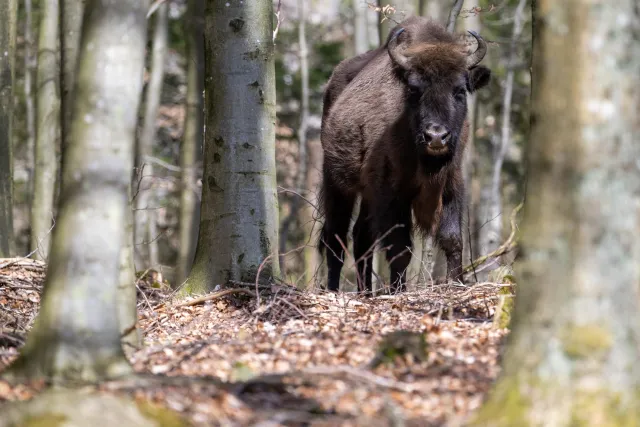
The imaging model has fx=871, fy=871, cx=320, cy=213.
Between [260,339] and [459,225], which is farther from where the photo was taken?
[459,225]

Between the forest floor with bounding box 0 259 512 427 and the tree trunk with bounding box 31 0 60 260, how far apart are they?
4.48m

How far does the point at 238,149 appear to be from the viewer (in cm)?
768

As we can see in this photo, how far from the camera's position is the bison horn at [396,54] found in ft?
30.1

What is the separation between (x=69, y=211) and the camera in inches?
175

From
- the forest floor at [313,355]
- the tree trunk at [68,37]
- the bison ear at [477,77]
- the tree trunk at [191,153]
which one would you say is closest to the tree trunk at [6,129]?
the tree trunk at [68,37]

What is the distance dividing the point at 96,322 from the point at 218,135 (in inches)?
140

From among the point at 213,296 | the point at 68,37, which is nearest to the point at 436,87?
the point at 213,296

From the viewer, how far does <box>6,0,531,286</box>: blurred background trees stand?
683 inches

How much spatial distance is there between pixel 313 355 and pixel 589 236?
2.07 metres

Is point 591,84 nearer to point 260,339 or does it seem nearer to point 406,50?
point 260,339

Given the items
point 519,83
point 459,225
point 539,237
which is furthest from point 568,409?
point 519,83

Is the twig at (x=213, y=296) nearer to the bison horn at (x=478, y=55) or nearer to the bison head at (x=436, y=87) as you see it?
the bison head at (x=436, y=87)

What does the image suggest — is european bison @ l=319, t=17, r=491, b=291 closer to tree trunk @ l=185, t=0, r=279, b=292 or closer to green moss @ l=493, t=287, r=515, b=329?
tree trunk @ l=185, t=0, r=279, b=292

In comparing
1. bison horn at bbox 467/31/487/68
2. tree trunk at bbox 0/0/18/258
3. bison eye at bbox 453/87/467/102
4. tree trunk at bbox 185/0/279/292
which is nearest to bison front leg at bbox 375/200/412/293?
bison eye at bbox 453/87/467/102
